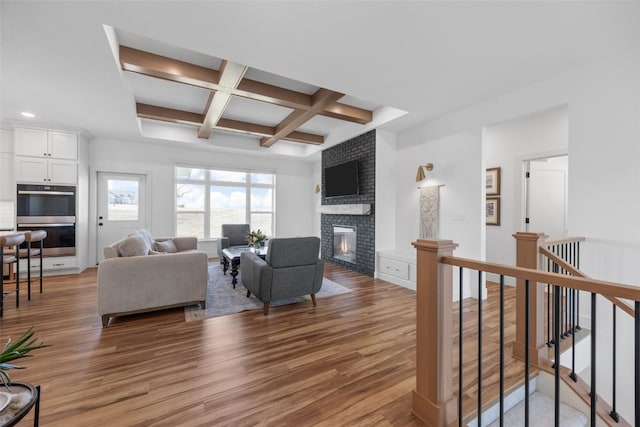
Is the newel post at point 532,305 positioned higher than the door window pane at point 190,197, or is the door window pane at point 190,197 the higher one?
the door window pane at point 190,197

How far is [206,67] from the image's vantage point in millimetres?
3260

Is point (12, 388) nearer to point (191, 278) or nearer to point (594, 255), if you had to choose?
point (191, 278)

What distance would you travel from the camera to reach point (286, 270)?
3.12m

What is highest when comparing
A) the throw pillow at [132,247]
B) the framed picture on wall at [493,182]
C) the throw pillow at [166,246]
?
the framed picture on wall at [493,182]

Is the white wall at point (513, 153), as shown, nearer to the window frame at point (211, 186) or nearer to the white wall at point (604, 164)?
the white wall at point (604, 164)

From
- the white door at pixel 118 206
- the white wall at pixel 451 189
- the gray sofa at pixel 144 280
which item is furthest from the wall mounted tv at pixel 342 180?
the white door at pixel 118 206

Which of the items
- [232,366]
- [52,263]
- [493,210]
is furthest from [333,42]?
[52,263]

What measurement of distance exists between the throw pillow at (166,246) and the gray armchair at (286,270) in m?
2.06

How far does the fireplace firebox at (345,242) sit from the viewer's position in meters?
5.60

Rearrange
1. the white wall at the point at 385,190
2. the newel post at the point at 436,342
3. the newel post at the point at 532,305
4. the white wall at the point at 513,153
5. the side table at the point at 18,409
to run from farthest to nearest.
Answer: the white wall at the point at 385,190, the white wall at the point at 513,153, the newel post at the point at 532,305, the newel post at the point at 436,342, the side table at the point at 18,409

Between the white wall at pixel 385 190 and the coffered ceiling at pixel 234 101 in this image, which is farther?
the white wall at pixel 385 190

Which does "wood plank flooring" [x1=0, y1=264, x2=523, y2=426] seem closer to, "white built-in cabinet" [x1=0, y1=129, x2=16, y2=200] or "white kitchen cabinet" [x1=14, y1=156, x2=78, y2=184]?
"white kitchen cabinet" [x1=14, y1=156, x2=78, y2=184]

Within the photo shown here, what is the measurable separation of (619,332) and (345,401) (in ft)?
9.51

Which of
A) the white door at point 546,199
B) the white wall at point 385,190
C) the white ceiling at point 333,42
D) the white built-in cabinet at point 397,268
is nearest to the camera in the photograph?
the white ceiling at point 333,42
